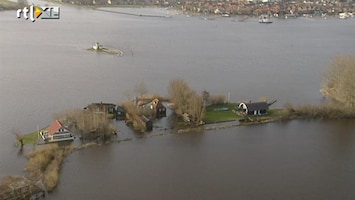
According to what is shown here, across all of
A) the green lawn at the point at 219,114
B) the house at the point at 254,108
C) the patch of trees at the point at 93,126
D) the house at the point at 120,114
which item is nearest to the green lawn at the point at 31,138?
the patch of trees at the point at 93,126

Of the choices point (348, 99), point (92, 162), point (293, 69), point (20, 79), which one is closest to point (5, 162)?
point (92, 162)

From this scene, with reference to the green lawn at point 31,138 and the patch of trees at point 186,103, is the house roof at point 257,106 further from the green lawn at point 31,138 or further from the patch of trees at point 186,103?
the green lawn at point 31,138

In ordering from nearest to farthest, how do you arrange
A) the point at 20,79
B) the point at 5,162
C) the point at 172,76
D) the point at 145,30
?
the point at 5,162
the point at 20,79
the point at 172,76
the point at 145,30

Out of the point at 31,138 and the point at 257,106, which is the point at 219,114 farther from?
the point at 31,138

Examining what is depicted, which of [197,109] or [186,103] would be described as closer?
[197,109]

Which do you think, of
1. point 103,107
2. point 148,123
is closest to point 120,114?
point 103,107

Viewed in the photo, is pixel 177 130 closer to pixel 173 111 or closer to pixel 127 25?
pixel 173 111
